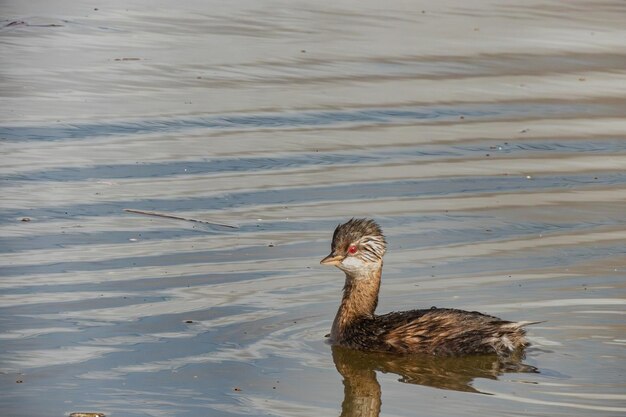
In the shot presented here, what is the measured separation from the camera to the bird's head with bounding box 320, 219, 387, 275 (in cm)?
978

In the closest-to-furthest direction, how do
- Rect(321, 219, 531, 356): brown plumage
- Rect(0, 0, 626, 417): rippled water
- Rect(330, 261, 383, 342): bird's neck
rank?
1. Rect(0, 0, 626, 417): rippled water
2. Rect(321, 219, 531, 356): brown plumage
3. Rect(330, 261, 383, 342): bird's neck

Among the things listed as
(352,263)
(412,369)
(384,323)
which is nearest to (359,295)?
(352,263)

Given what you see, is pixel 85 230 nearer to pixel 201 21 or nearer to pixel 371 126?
pixel 371 126

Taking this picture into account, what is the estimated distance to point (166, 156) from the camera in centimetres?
1315

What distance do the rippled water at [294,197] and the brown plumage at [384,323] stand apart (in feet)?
0.39

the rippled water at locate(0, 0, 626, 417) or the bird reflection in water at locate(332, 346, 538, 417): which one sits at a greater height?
the rippled water at locate(0, 0, 626, 417)

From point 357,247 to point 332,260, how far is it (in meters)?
0.19

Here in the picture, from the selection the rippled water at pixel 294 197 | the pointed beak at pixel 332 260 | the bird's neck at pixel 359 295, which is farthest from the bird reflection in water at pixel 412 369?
the pointed beak at pixel 332 260

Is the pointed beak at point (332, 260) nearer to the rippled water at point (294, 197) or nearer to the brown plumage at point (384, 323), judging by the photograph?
the brown plumage at point (384, 323)

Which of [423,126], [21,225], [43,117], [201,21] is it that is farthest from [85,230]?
[201,21]

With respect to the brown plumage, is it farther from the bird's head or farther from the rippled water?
the rippled water

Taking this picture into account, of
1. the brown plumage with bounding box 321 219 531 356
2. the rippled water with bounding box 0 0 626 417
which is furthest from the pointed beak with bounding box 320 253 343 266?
the rippled water with bounding box 0 0 626 417

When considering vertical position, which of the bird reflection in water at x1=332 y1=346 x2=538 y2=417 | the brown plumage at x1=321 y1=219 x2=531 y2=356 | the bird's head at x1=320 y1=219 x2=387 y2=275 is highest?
the bird's head at x1=320 y1=219 x2=387 y2=275

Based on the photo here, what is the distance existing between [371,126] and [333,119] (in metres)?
0.41
